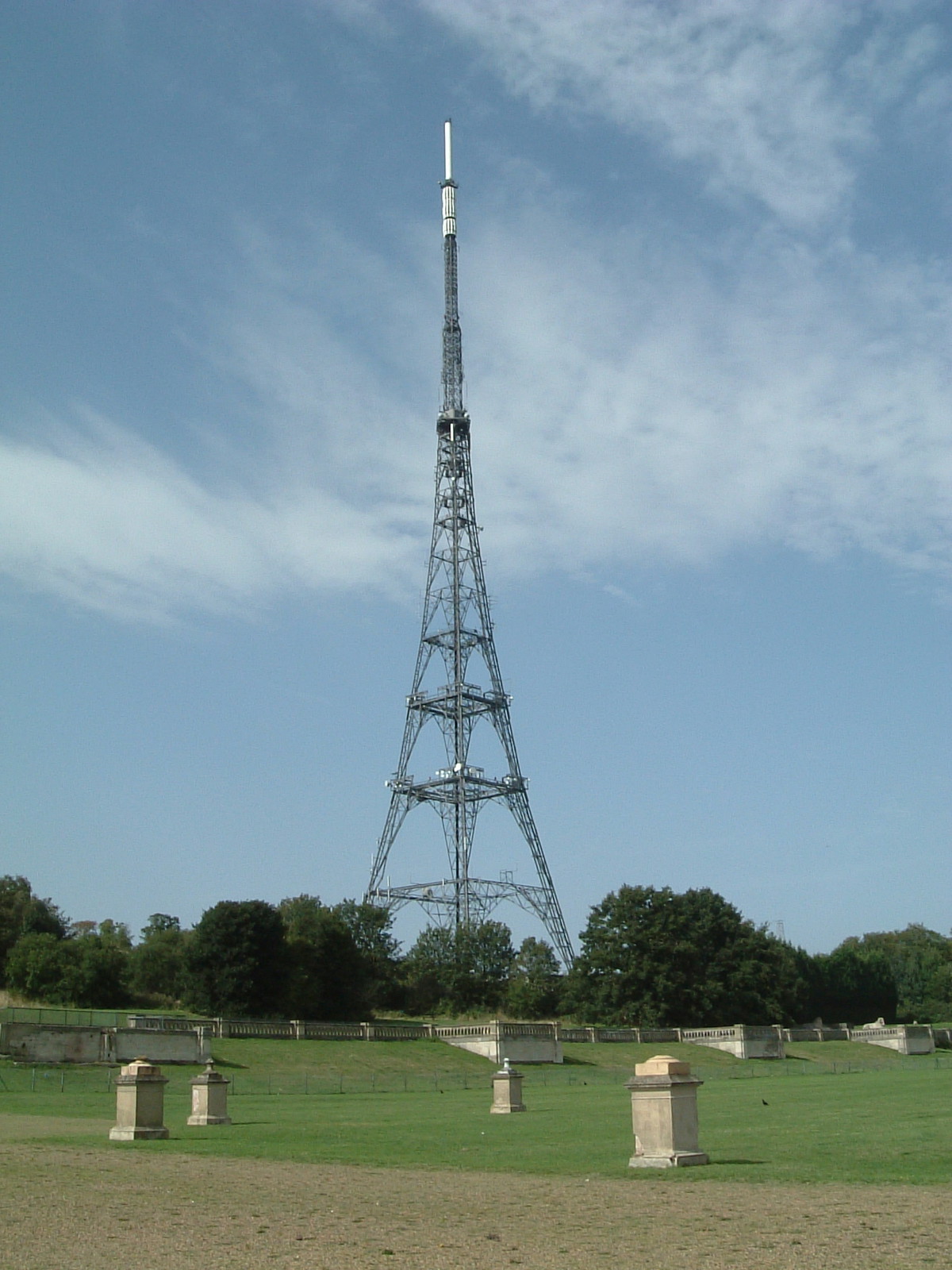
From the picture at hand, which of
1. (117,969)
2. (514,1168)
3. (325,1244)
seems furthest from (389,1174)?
(117,969)

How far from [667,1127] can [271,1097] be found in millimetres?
27443

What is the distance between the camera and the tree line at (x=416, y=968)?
76938mm

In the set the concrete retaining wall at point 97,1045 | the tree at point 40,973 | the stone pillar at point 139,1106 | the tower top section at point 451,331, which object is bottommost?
the concrete retaining wall at point 97,1045

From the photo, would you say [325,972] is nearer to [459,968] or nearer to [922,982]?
[459,968]

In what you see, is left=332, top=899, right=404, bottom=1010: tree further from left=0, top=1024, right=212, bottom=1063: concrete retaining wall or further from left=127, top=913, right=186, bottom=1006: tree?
left=0, top=1024, right=212, bottom=1063: concrete retaining wall

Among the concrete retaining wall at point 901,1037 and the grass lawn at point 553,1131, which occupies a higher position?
the grass lawn at point 553,1131

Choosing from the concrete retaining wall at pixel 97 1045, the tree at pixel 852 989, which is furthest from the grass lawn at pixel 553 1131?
the tree at pixel 852 989

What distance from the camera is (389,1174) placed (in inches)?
716

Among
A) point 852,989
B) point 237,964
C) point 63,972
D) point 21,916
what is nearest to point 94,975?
point 63,972

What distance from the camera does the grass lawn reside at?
18.5 meters

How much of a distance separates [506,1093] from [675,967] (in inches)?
2309

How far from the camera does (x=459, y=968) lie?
296 feet

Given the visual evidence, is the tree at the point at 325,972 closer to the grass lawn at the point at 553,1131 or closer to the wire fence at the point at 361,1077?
the wire fence at the point at 361,1077

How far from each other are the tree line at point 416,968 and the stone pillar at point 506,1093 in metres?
45.7
